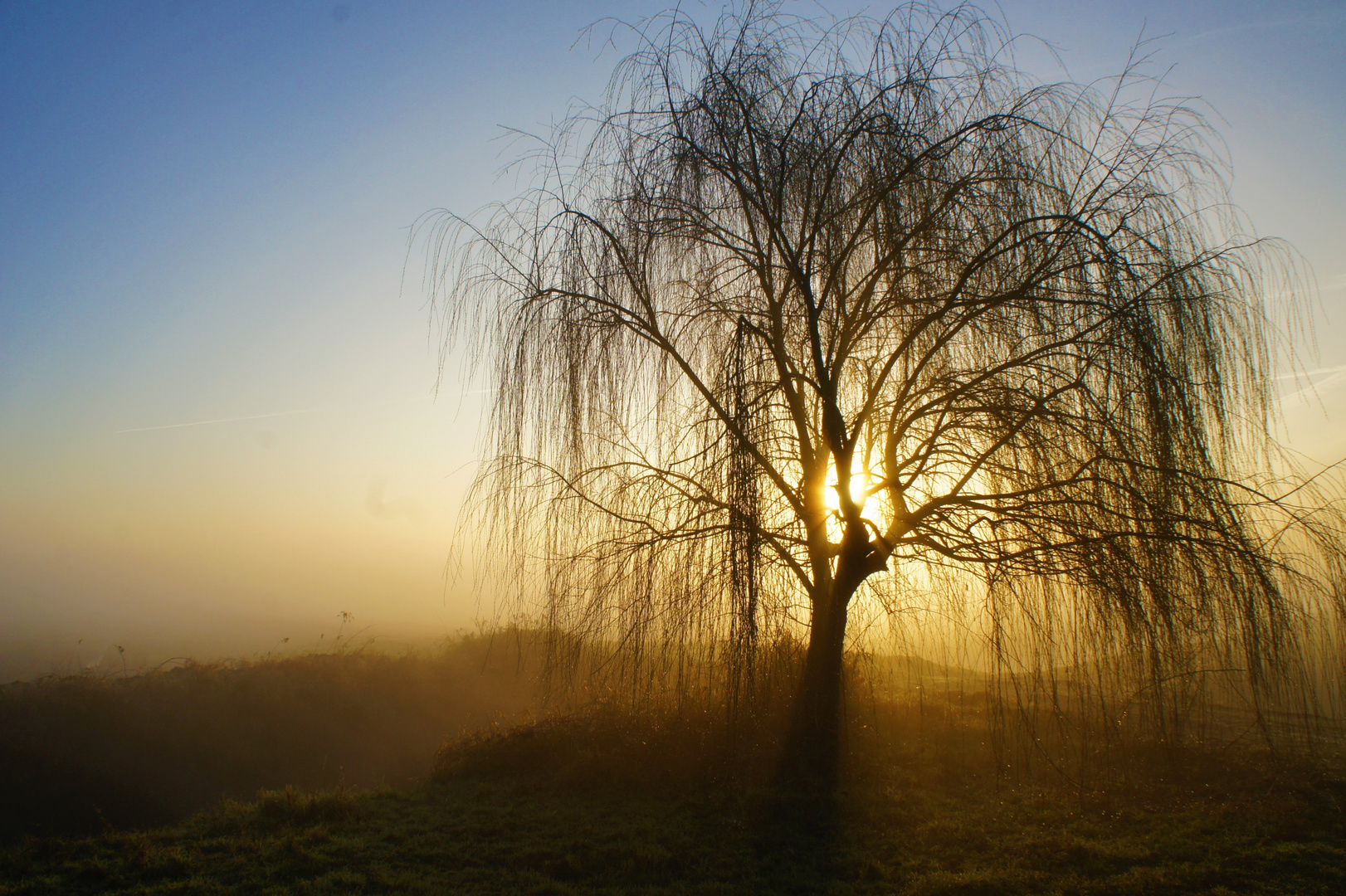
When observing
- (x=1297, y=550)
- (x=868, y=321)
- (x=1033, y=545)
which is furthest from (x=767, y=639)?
(x=1297, y=550)

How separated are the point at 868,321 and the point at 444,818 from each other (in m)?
5.35

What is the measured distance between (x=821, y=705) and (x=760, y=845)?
3.54 feet

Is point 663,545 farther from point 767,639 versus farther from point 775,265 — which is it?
point 775,265

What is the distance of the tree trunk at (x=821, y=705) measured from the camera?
469cm

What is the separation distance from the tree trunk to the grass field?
31 centimetres

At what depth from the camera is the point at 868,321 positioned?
4480 millimetres

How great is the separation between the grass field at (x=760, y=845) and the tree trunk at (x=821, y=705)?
0.31 metres

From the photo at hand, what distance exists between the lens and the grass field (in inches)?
142

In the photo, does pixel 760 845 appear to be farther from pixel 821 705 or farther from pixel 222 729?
pixel 222 729

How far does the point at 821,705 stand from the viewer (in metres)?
4.85

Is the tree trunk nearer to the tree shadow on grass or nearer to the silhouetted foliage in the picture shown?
the tree shadow on grass

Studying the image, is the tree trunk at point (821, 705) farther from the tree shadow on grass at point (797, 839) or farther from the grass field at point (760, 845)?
the grass field at point (760, 845)

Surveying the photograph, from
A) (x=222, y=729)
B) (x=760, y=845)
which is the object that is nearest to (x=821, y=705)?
(x=760, y=845)

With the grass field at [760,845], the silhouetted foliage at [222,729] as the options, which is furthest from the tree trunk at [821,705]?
the silhouetted foliage at [222,729]
